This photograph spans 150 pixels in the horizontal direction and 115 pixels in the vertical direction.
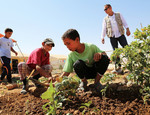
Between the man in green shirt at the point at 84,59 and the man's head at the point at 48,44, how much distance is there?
75cm

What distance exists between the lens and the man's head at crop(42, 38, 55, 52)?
9.93 ft

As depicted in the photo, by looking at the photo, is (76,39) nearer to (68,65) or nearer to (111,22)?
(68,65)

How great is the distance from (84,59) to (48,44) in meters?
1.04

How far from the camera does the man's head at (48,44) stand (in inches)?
119

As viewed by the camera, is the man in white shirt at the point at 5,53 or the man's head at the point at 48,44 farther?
the man in white shirt at the point at 5,53

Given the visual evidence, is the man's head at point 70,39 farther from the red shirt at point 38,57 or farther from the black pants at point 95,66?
the red shirt at point 38,57

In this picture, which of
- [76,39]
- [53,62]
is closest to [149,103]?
[76,39]

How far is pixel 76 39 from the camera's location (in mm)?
2217

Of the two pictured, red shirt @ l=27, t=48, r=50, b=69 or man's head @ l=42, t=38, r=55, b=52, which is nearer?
red shirt @ l=27, t=48, r=50, b=69

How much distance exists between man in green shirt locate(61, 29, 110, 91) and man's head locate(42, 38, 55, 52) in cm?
75

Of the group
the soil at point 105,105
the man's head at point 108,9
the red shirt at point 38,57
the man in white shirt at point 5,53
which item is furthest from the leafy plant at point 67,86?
the man in white shirt at point 5,53

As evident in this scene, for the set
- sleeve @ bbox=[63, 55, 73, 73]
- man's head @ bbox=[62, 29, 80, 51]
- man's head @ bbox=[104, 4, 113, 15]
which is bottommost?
sleeve @ bbox=[63, 55, 73, 73]

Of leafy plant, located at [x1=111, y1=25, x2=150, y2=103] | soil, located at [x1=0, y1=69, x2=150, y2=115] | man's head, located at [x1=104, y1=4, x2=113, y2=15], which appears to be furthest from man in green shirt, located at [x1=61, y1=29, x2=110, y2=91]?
man's head, located at [x1=104, y1=4, x2=113, y2=15]

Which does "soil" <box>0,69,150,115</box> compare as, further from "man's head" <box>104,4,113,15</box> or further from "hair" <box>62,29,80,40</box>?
"man's head" <box>104,4,113,15</box>
